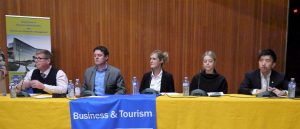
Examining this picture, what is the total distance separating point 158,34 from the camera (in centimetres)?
456

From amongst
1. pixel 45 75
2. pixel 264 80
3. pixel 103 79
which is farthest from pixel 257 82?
pixel 45 75

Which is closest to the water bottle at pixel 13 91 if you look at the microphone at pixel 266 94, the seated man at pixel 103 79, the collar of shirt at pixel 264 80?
the seated man at pixel 103 79

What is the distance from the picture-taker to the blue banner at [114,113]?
2.30 meters

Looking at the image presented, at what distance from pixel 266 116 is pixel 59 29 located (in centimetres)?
362

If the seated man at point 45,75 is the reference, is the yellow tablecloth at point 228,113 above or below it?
below

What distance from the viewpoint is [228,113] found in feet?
7.57

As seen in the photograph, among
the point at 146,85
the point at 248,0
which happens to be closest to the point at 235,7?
the point at 248,0

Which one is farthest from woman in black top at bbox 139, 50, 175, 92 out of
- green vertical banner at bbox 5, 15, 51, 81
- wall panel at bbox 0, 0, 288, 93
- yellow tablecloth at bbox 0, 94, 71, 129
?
green vertical banner at bbox 5, 15, 51, 81

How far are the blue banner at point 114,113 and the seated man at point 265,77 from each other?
4.19 feet

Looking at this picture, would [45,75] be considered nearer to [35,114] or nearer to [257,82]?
[35,114]

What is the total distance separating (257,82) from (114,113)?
1791 mm

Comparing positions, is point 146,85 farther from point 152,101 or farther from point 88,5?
point 88,5

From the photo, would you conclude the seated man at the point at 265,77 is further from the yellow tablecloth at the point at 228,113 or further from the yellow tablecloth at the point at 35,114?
the yellow tablecloth at the point at 35,114

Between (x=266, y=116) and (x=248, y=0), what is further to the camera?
(x=248, y=0)
